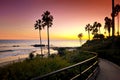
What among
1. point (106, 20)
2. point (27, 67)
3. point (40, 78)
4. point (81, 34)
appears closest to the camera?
point (40, 78)

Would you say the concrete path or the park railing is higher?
the park railing

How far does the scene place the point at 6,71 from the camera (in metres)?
8.33

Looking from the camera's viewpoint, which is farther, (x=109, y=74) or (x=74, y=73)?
(x=109, y=74)

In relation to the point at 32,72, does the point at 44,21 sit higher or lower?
higher

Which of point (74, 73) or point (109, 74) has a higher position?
point (74, 73)

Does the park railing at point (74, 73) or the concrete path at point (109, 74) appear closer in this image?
the park railing at point (74, 73)

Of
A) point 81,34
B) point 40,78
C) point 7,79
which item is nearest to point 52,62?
point 7,79

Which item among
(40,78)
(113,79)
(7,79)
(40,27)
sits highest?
(40,27)

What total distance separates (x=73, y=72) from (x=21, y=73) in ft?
10.2

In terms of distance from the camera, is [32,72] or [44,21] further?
[44,21]

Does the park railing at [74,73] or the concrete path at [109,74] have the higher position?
the park railing at [74,73]

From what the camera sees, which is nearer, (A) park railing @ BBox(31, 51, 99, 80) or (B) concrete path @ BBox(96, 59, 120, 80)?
(A) park railing @ BBox(31, 51, 99, 80)

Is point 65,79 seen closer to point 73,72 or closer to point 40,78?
point 73,72

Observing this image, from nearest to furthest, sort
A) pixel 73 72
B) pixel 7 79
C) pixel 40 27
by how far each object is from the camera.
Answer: pixel 7 79, pixel 73 72, pixel 40 27
